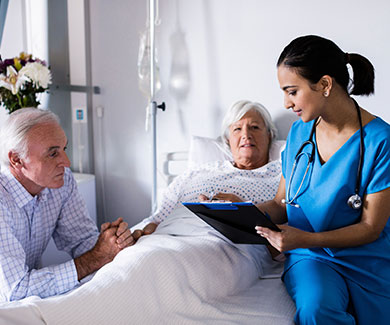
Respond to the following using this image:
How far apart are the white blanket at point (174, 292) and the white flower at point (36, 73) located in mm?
1299

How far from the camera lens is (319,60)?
1.29 meters

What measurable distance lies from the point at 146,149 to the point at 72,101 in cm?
66

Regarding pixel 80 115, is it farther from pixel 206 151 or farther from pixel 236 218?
pixel 236 218

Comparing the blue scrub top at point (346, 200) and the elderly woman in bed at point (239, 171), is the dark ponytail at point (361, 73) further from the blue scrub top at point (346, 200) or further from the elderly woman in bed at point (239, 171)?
the elderly woman in bed at point (239, 171)

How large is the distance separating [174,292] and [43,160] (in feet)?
2.23

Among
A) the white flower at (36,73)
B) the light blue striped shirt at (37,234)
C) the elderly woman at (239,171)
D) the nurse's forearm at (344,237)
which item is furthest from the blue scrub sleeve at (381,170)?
the white flower at (36,73)

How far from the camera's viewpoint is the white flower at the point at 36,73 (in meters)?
2.29

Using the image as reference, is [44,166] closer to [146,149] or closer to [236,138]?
[236,138]

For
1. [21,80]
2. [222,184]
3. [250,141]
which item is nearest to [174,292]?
[222,184]

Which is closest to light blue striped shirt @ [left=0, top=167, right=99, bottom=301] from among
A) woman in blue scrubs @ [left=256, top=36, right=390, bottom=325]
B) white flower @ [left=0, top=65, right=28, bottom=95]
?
woman in blue scrubs @ [left=256, top=36, right=390, bottom=325]

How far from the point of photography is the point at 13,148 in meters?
1.49

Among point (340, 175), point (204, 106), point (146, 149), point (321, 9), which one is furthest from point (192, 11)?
point (340, 175)

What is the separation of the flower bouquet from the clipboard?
1.46 m

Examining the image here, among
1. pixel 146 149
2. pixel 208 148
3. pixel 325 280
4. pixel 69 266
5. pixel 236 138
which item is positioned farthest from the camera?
pixel 146 149
